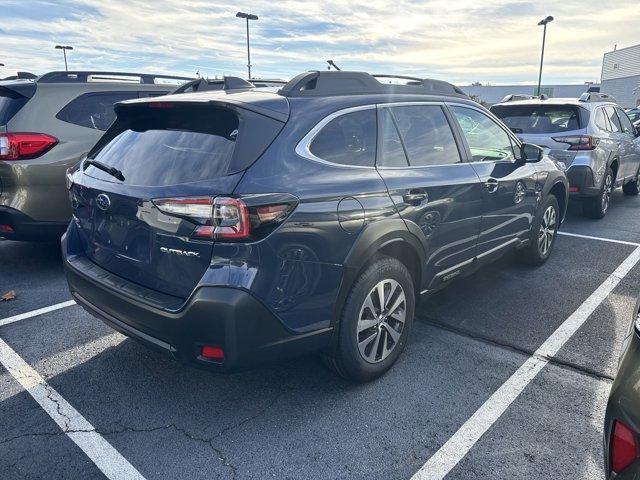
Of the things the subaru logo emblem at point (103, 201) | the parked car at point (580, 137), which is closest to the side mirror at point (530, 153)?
the parked car at point (580, 137)

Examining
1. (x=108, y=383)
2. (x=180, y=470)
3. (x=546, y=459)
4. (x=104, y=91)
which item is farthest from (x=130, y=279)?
(x=104, y=91)

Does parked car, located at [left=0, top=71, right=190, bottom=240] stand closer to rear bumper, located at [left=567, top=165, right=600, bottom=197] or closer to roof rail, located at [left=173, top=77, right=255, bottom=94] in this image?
roof rail, located at [left=173, top=77, right=255, bottom=94]

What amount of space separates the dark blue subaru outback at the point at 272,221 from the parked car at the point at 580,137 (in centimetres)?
396

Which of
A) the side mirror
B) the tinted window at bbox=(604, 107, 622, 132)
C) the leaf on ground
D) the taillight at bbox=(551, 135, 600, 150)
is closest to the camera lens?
the leaf on ground

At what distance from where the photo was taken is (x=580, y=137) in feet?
21.9

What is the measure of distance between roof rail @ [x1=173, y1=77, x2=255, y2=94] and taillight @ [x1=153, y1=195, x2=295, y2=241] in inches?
47.3

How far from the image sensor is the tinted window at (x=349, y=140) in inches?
106

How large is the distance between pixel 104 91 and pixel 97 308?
336 centimetres

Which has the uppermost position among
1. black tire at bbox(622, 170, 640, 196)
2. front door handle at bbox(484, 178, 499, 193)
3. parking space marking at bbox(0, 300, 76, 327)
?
front door handle at bbox(484, 178, 499, 193)

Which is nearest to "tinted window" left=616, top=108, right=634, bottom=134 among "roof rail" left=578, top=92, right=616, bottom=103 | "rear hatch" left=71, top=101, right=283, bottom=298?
"roof rail" left=578, top=92, right=616, bottom=103

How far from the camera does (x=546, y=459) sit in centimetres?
240

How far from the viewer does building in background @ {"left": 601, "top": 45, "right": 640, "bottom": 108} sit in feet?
198

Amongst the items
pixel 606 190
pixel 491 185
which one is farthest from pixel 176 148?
pixel 606 190

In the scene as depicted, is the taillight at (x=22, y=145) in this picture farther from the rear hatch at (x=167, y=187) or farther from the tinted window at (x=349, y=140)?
the tinted window at (x=349, y=140)
